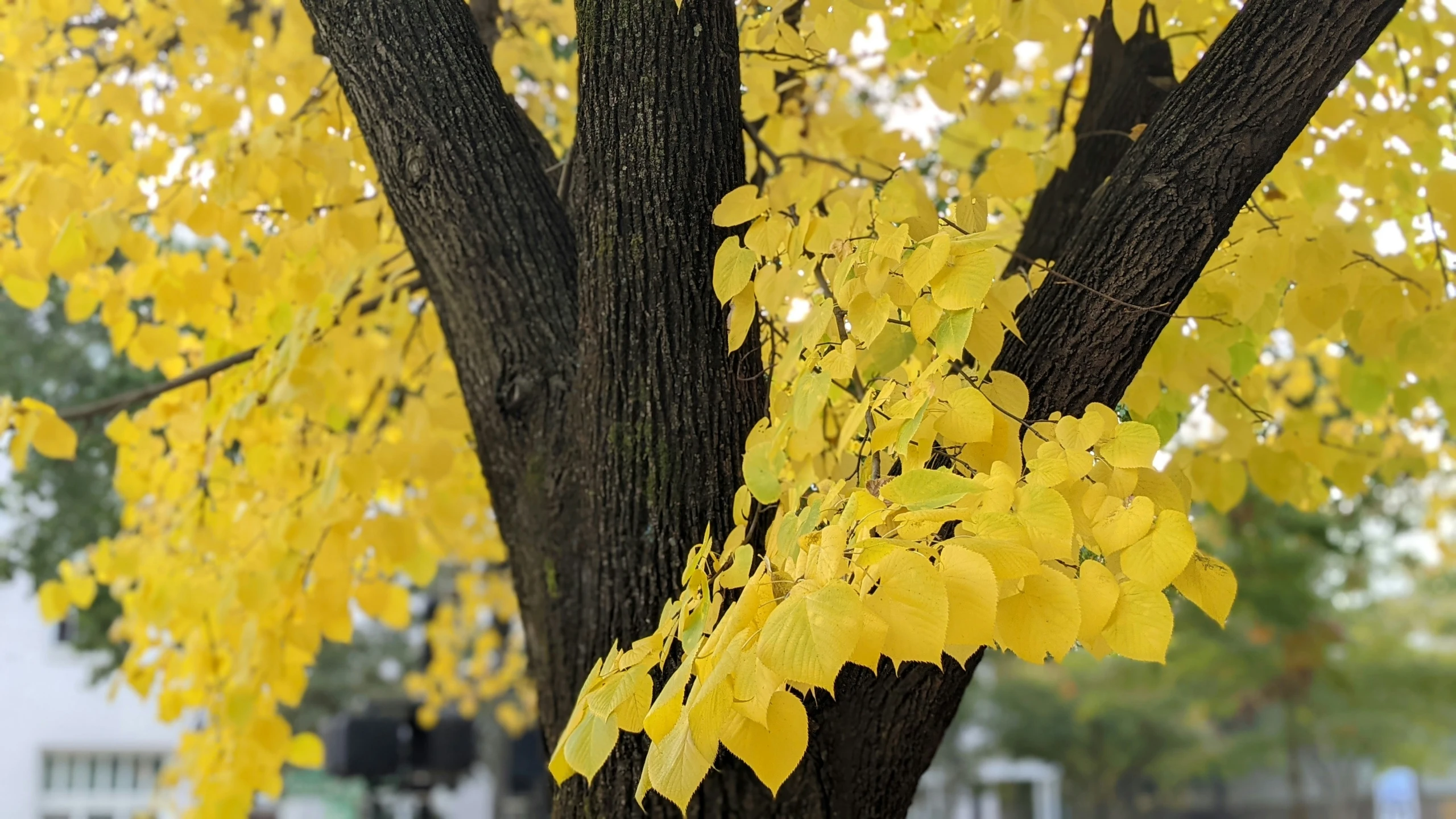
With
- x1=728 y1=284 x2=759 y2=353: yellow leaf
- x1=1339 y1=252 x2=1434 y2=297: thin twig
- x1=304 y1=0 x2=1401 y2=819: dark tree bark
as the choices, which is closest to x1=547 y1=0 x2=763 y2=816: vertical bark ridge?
x1=304 y1=0 x2=1401 y2=819: dark tree bark

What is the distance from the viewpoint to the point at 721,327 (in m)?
1.95

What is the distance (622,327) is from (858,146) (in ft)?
4.87

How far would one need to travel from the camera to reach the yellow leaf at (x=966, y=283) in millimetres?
1423

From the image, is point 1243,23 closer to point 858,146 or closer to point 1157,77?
point 1157,77

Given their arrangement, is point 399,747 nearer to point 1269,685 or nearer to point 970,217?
point 970,217

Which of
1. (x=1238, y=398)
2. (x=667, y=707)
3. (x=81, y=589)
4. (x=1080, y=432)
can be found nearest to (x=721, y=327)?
(x=1080, y=432)

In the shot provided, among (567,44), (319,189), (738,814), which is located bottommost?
(738,814)

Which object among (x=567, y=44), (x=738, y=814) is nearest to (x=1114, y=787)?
(x=567, y=44)

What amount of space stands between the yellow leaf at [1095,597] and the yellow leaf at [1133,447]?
152mm

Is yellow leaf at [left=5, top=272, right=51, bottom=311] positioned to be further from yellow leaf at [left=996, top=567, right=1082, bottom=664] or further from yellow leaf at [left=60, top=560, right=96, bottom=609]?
yellow leaf at [left=996, top=567, right=1082, bottom=664]

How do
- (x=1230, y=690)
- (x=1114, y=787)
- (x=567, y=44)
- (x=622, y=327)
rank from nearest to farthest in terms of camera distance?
1. (x=622, y=327)
2. (x=567, y=44)
3. (x=1230, y=690)
4. (x=1114, y=787)

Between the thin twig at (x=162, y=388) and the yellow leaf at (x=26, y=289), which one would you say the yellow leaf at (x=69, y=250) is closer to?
the yellow leaf at (x=26, y=289)

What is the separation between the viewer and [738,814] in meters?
1.87

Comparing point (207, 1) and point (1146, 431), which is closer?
point (1146, 431)
